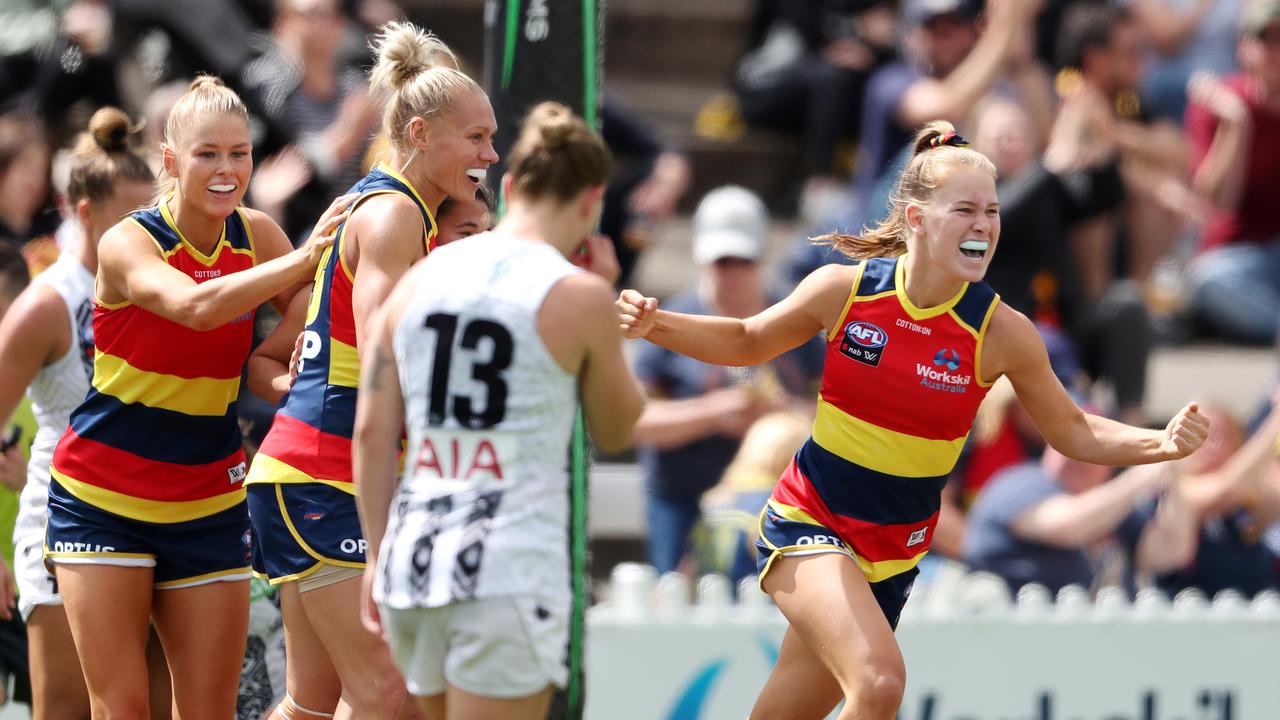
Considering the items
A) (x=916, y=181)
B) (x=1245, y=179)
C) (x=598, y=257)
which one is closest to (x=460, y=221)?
(x=598, y=257)

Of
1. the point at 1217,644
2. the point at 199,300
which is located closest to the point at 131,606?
the point at 199,300

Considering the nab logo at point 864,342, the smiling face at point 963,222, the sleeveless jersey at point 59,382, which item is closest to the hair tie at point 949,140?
the smiling face at point 963,222

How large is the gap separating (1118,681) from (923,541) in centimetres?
286

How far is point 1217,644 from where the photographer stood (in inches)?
296

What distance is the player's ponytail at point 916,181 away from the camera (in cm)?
482

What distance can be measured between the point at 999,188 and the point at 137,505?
5130 millimetres

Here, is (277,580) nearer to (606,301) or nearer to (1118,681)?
(606,301)

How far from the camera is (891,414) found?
4828 mm

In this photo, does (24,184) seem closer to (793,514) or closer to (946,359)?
(793,514)

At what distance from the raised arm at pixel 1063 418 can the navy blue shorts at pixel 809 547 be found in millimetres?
560

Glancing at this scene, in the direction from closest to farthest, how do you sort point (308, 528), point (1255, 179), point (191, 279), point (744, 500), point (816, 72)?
point (308, 528)
point (191, 279)
point (744, 500)
point (1255, 179)
point (816, 72)

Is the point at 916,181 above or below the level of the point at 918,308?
above

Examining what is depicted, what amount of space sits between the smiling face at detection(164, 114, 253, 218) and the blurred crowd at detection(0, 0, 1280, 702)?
7.08ft

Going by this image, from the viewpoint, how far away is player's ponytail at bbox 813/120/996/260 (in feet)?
15.8
